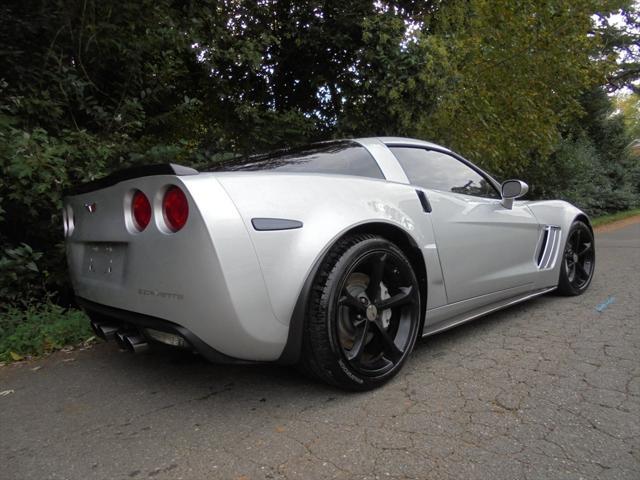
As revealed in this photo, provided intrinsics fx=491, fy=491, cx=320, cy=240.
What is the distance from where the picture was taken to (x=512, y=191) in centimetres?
373

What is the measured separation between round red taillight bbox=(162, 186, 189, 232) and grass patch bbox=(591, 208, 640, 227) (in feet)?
46.0

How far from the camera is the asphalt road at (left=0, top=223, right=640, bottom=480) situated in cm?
188

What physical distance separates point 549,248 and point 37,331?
403cm

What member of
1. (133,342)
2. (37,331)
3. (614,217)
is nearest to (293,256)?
(133,342)

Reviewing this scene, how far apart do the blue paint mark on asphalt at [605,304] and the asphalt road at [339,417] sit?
691 millimetres

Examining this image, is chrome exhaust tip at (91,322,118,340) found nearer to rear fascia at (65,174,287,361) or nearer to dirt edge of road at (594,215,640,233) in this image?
rear fascia at (65,174,287,361)

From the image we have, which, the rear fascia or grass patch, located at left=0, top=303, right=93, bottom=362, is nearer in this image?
the rear fascia

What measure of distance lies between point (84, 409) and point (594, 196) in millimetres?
16760

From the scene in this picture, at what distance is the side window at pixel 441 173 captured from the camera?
3174 millimetres

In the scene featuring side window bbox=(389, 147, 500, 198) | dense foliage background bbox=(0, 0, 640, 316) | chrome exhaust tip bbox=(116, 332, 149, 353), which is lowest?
chrome exhaust tip bbox=(116, 332, 149, 353)

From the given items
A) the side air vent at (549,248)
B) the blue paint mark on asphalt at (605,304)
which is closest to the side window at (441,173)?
the side air vent at (549,248)

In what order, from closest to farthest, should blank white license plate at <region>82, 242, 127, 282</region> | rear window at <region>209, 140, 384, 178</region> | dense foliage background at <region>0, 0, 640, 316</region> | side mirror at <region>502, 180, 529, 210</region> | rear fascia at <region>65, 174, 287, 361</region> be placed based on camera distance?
A: 1. rear fascia at <region>65, 174, 287, 361</region>
2. blank white license plate at <region>82, 242, 127, 282</region>
3. rear window at <region>209, 140, 384, 178</region>
4. side mirror at <region>502, 180, 529, 210</region>
5. dense foliage background at <region>0, 0, 640, 316</region>

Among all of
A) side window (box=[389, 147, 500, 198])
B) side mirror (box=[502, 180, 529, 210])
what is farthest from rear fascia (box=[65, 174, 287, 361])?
side mirror (box=[502, 180, 529, 210])

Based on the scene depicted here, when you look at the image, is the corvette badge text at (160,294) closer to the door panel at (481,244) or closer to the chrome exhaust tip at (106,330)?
the chrome exhaust tip at (106,330)
